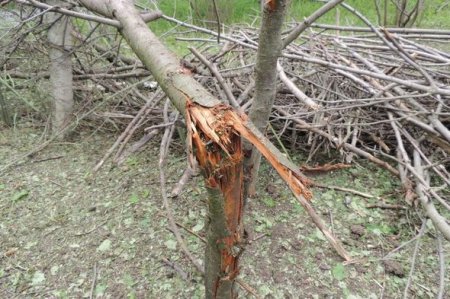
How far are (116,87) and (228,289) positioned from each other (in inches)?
65.4

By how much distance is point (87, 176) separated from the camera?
2.06 metres

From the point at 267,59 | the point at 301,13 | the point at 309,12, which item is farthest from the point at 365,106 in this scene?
the point at 309,12

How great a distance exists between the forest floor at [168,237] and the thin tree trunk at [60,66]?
34 cm

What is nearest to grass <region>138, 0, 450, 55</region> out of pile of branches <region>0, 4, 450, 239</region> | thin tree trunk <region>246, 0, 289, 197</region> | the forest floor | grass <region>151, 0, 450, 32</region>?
grass <region>151, 0, 450, 32</region>

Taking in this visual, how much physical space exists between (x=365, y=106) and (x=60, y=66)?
164 cm

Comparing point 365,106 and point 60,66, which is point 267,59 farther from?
point 60,66

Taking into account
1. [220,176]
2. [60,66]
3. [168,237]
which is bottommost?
[168,237]

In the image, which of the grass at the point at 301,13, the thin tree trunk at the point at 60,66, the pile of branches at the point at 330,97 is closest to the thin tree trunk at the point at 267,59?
the pile of branches at the point at 330,97

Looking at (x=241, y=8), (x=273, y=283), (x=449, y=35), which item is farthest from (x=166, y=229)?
(x=241, y=8)

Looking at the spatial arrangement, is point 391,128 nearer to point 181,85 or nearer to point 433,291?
point 433,291

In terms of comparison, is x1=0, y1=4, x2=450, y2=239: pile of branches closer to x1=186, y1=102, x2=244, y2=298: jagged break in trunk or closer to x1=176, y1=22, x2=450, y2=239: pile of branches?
x1=176, y1=22, x2=450, y2=239: pile of branches

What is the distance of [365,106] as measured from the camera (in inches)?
74.3

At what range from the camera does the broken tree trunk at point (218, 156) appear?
899 millimetres

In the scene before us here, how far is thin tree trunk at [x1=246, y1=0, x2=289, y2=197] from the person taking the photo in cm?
99
